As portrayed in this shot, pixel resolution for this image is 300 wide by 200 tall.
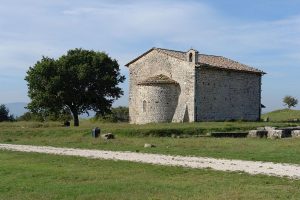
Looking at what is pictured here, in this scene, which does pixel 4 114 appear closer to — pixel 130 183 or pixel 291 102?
pixel 291 102

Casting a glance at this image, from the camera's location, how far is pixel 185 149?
22.7m

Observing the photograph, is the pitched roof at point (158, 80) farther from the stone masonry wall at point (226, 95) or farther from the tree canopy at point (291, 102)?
the tree canopy at point (291, 102)

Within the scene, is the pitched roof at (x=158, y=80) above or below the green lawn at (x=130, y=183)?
above

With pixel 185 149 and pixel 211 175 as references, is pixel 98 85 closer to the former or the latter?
pixel 185 149

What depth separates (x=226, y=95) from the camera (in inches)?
1972

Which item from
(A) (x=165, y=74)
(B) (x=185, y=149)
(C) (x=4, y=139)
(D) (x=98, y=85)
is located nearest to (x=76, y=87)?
(D) (x=98, y=85)

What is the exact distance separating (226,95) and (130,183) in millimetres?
38267

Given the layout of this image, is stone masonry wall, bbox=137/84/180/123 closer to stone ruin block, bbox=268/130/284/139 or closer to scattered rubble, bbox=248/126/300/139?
scattered rubble, bbox=248/126/300/139

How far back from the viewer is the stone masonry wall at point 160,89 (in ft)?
154

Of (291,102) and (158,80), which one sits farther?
(291,102)

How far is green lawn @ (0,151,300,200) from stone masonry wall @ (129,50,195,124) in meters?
30.0

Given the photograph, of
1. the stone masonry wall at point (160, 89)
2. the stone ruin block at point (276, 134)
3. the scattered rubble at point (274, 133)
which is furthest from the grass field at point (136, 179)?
the stone masonry wall at point (160, 89)

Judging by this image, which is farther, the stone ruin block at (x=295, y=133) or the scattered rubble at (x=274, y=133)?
the stone ruin block at (x=295, y=133)

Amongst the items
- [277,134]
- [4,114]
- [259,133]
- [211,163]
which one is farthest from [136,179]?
[4,114]
